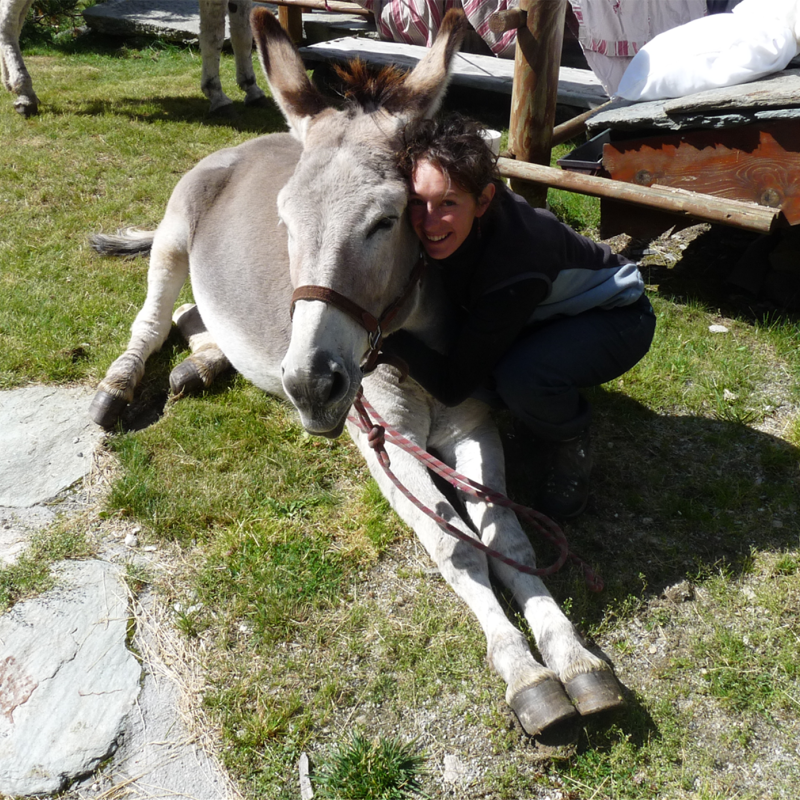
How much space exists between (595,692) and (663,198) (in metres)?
3.02

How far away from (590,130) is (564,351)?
96.7 inches

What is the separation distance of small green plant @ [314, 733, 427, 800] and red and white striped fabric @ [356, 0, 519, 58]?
777 centimetres

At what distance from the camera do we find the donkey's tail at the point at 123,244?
207 inches

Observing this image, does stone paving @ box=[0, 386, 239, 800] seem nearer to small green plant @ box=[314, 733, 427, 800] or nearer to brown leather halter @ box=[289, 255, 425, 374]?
small green plant @ box=[314, 733, 427, 800]

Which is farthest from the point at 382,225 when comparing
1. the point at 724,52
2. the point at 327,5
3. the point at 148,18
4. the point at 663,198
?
the point at 148,18

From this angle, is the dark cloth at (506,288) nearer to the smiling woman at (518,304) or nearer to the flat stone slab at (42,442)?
the smiling woman at (518,304)

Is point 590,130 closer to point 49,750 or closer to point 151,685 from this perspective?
point 151,685

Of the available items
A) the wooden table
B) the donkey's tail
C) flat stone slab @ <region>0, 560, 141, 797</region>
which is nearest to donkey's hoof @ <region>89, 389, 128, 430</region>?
flat stone slab @ <region>0, 560, 141, 797</region>

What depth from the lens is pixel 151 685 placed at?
255 cm

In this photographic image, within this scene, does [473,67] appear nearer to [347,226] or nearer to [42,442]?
[42,442]

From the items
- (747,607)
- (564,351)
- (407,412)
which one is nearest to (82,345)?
(407,412)

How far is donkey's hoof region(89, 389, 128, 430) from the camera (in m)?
3.77

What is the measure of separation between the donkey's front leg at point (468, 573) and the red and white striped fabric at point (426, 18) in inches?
254

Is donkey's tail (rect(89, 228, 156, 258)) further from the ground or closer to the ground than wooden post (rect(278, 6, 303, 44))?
closer to the ground
